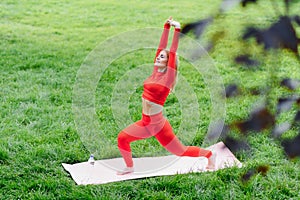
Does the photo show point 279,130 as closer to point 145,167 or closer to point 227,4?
point 227,4

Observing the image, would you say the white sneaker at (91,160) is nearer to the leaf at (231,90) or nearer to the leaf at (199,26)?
the leaf at (231,90)

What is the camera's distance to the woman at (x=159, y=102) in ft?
7.97

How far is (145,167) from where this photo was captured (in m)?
2.76

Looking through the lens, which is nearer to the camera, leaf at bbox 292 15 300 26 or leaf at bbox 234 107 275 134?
leaf at bbox 292 15 300 26

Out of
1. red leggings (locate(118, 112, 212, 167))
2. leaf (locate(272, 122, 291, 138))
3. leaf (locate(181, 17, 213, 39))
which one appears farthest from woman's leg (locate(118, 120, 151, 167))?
leaf (locate(181, 17, 213, 39))

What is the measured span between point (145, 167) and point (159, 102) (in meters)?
0.46

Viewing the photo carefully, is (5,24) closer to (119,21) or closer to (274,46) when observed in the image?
(119,21)

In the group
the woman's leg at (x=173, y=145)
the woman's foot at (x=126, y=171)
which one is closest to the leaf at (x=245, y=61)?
the woman's leg at (x=173, y=145)

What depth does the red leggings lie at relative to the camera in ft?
8.27

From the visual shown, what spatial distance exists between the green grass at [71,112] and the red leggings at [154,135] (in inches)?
5.2

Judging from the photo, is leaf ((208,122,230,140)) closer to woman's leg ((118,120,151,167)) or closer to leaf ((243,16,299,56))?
woman's leg ((118,120,151,167))

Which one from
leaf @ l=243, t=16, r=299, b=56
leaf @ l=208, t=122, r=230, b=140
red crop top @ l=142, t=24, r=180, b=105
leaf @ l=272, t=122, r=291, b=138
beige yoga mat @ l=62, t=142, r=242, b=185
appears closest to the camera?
leaf @ l=243, t=16, r=299, b=56

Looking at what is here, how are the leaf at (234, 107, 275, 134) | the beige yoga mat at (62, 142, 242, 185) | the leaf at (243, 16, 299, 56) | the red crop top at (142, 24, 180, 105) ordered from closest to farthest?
the leaf at (243, 16, 299, 56), the leaf at (234, 107, 275, 134), the red crop top at (142, 24, 180, 105), the beige yoga mat at (62, 142, 242, 185)

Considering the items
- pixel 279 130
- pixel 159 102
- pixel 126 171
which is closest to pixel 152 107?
pixel 159 102
